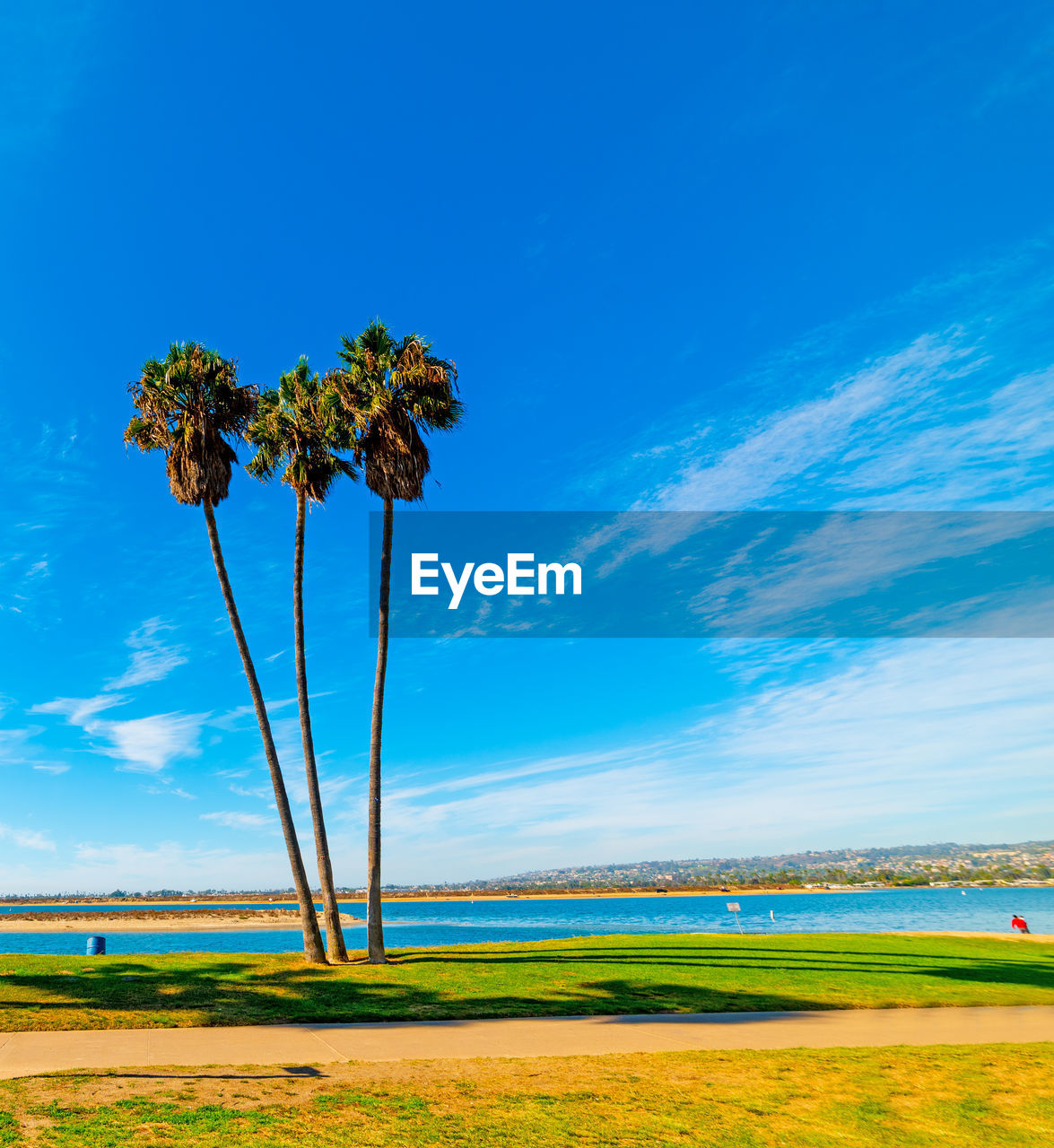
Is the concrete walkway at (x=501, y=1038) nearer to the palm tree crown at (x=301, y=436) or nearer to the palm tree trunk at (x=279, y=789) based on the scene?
the palm tree trunk at (x=279, y=789)

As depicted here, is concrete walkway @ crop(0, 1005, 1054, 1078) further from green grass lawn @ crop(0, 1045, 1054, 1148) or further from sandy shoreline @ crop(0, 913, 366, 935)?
sandy shoreline @ crop(0, 913, 366, 935)

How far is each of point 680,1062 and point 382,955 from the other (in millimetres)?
13811

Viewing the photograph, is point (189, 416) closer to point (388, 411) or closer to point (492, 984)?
point (388, 411)

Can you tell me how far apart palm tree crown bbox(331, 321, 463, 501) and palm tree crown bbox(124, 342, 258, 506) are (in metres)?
Result: 3.82

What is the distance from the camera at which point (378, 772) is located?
2272 cm

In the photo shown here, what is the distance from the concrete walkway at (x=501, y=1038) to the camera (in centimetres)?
1059

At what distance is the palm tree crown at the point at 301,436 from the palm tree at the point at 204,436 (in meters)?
1.17

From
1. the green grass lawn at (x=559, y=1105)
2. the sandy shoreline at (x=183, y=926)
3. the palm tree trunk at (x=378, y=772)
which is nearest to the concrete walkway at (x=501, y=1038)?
the green grass lawn at (x=559, y=1105)

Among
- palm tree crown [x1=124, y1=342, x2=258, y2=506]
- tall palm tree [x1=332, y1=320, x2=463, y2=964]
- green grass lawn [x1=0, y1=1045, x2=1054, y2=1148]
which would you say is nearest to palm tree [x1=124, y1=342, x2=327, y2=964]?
palm tree crown [x1=124, y1=342, x2=258, y2=506]

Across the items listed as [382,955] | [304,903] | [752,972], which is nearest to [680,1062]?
→ [752,972]

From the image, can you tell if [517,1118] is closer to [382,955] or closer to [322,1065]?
[322,1065]

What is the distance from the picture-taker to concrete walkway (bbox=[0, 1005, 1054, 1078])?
10.6 m

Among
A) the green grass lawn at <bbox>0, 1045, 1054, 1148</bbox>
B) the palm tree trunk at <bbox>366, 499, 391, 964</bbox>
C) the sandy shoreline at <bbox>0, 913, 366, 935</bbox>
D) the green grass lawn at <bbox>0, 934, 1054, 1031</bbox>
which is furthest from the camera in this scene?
the sandy shoreline at <bbox>0, 913, 366, 935</bbox>

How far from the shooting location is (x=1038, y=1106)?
904cm
